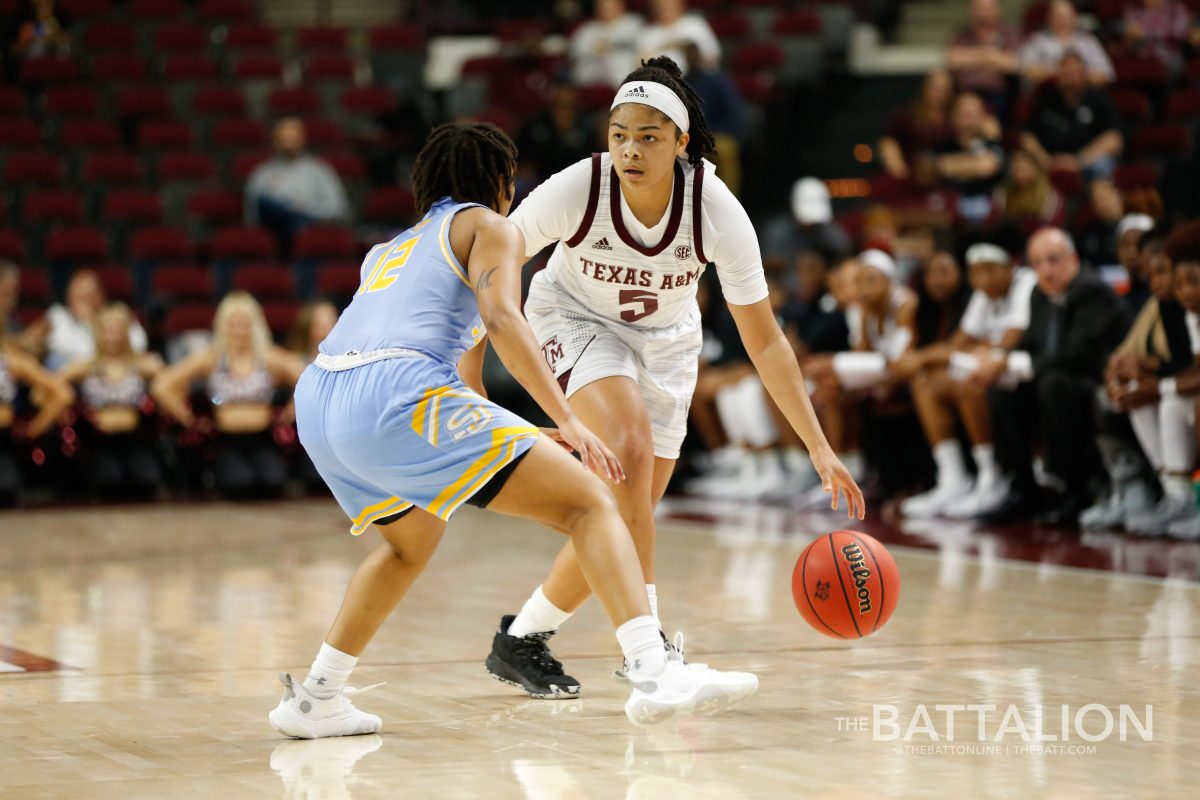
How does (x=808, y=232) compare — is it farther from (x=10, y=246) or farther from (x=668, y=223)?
(x=668, y=223)

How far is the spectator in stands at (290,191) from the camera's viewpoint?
1357cm

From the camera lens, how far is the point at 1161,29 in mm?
12945

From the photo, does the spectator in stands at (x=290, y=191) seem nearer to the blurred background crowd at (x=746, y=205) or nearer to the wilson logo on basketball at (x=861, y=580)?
the blurred background crowd at (x=746, y=205)

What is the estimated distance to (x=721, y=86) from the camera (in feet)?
43.0

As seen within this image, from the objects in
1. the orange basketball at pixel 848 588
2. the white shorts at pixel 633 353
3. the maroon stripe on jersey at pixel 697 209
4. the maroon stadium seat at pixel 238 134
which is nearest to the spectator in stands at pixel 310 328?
the maroon stadium seat at pixel 238 134

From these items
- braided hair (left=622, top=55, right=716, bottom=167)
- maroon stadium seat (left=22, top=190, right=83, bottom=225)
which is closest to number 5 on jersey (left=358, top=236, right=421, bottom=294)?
braided hair (left=622, top=55, right=716, bottom=167)

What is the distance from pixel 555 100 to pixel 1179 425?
6547 mm

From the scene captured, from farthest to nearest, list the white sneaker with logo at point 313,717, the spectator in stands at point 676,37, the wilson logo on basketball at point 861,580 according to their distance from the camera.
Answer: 1. the spectator in stands at point 676,37
2. the wilson logo on basketball at point 861,580
3. the white sneaker with logo at point 313,717

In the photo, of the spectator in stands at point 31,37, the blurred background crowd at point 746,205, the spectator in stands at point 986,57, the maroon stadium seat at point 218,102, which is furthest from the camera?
the spectator in stands at point 31,37

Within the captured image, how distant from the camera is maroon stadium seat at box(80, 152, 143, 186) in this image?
14.1 m

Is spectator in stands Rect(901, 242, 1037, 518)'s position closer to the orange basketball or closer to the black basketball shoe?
the orange basketball

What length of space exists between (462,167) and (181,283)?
898cm

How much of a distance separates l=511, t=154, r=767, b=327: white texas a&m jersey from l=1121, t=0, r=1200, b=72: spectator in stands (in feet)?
29.6

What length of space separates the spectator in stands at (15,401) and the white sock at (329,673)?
743cm
